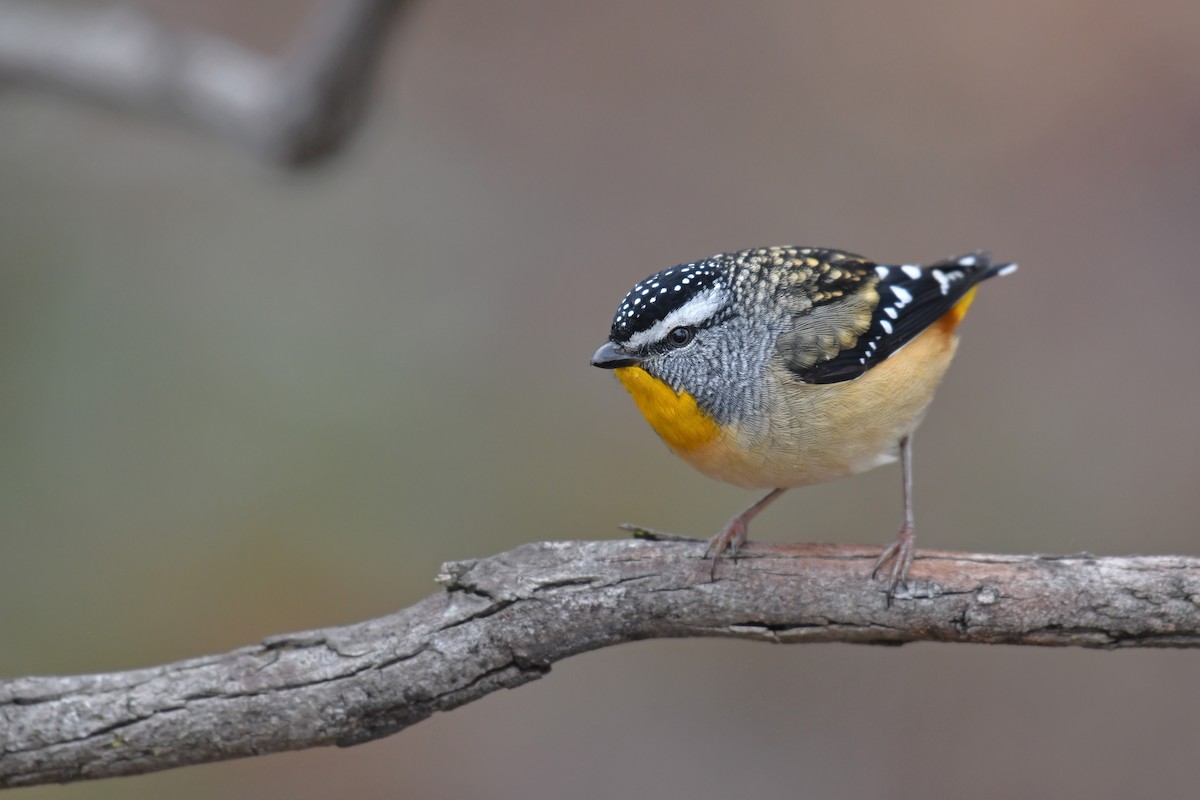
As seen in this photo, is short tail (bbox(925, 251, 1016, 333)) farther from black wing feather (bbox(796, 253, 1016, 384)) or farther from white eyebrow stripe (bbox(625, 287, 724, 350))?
white eyebrow stripe (bbox(625, 287, 724, 350))

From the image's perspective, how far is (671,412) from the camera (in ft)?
14.7

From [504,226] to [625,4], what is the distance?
324 cm

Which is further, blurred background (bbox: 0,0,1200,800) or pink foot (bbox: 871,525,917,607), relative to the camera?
blurred background (bbox: 0,0,1200,800)

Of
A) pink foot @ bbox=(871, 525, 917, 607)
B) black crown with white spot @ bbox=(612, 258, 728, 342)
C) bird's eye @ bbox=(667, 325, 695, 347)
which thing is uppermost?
black crown with white spot @ bbox=(612, 258, 728, 342)

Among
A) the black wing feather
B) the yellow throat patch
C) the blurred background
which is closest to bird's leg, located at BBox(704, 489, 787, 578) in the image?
the yellow throat patch

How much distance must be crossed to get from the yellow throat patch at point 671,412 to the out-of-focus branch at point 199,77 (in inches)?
136

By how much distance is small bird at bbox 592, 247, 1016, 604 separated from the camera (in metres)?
4.43

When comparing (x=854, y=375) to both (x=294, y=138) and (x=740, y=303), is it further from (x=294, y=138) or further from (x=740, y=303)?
(x=294, y=138)

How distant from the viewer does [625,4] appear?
40.9 ft

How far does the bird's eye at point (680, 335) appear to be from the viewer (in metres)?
4.53

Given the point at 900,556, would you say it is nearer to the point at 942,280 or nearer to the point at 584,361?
the point at 942,280

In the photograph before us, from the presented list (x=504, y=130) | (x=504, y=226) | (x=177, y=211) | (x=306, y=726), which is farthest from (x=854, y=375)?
(x=177, y=211)

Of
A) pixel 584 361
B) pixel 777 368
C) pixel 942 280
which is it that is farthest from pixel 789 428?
pixel 584 361

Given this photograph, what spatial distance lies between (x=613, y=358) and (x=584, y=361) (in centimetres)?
572
